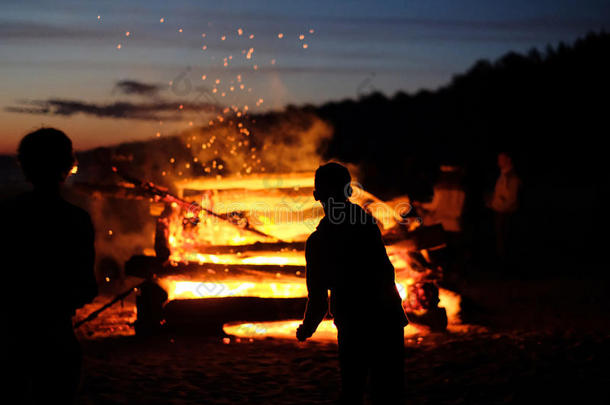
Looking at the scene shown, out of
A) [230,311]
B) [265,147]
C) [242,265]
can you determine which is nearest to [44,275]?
[230,311]

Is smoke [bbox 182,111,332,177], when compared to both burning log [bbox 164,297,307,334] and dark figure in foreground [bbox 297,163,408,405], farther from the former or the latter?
dark figure in foreground [bbox 297,163,408,405]

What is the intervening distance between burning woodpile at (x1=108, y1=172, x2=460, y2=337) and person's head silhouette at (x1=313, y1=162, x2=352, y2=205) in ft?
12.1

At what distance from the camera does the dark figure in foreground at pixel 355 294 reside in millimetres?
3352

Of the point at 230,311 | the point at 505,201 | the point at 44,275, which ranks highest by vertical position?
the point at 505,201

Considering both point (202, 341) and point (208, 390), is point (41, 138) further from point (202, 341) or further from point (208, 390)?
point (202, 341)

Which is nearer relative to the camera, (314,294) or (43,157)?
(43,157)

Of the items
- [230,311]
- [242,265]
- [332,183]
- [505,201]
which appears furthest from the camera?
[505,201]

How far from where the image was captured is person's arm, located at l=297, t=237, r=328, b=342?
3512mm

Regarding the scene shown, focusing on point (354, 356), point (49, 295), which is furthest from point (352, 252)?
point (49, 295)

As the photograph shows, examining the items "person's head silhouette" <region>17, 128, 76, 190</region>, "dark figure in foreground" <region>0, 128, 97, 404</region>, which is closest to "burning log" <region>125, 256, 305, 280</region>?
"dark figure in foreground" <region>0, 128, 97, 404</region>

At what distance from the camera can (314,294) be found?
352cm

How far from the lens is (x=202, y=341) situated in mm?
6824

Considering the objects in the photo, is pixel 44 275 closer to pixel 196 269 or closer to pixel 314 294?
pixel 314 294

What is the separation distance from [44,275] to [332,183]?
5.30 ft
